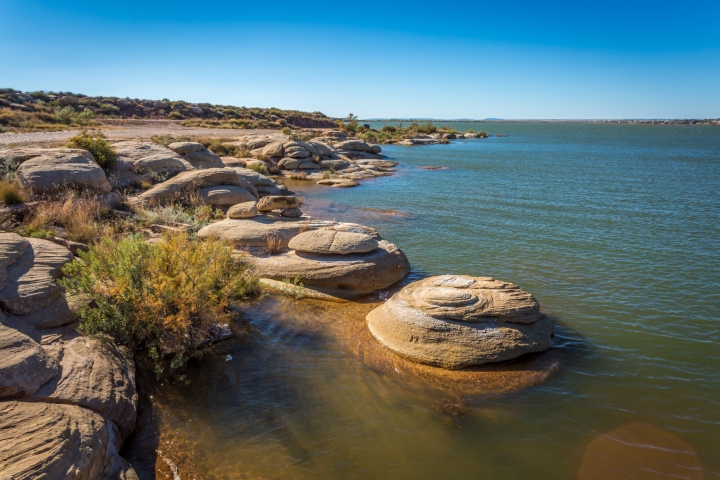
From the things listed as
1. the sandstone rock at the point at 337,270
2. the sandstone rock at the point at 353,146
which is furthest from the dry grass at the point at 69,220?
the sandstone rock at the point at 353,146

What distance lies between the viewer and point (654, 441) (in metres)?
6.35

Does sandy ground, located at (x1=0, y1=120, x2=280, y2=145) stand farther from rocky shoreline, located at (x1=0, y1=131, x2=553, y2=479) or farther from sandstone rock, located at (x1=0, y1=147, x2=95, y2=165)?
rocky shoreline, located at (x1=0, y1=131, x2=553, y2=479)

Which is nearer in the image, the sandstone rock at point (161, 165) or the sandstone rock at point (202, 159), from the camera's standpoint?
the sandstone rock at point (161, 165)

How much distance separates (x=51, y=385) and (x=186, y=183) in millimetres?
13446

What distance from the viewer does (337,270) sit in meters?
11.2

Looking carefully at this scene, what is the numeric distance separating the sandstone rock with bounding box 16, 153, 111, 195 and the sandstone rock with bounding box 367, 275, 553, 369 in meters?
13.1

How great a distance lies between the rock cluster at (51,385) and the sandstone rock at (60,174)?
8073 millimetres

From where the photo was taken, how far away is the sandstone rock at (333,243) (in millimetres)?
11586

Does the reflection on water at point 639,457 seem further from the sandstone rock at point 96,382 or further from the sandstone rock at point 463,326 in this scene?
the sandstone rock at point 96,382

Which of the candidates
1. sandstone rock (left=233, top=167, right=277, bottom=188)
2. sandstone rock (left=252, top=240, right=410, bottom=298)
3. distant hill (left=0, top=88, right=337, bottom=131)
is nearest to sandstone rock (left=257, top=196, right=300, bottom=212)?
→ sandstone rock (left=252, top=240, right=410, bottom=298)

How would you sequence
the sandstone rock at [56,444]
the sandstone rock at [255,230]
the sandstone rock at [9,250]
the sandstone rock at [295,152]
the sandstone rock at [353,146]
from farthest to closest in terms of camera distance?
the sandstone rock at [353,146], the sandstone rock at [295,152], the sandstone rock at [255,230], the sandstone rock at [9,250], the sandstone rock at [56,444]

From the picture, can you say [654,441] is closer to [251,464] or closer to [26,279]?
[251,464]

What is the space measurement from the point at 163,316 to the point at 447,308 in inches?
217

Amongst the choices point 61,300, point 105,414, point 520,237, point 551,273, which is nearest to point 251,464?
point 105,414
